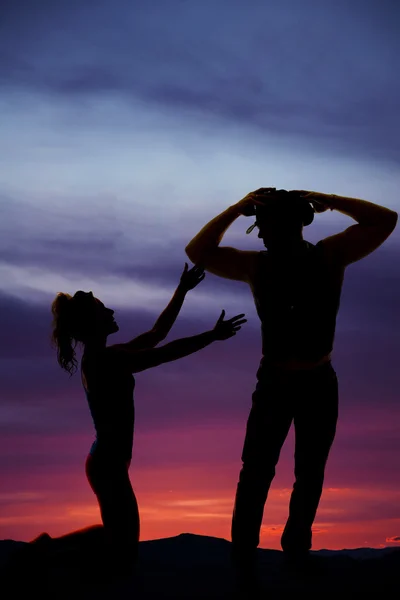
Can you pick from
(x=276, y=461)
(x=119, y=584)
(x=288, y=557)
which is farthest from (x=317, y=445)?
(x=119, y=584)

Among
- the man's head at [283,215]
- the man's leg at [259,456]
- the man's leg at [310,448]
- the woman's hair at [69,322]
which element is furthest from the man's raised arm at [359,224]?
Result: the woman's hair at [69,322]

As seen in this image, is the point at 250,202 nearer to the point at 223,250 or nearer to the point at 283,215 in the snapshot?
the point at 283,215

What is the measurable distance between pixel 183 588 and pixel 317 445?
163 cm

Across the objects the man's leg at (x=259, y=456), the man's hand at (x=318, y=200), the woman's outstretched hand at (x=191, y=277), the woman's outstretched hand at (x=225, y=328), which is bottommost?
the man's leg at (x=259, y=456)

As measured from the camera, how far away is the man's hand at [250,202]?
660 centimetres

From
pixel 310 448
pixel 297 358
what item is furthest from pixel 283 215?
pixel 310 448

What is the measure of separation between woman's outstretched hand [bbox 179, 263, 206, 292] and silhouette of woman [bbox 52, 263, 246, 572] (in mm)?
828

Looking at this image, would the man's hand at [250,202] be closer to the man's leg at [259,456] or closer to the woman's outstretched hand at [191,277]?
the woman's outstretched hand at [191,277]

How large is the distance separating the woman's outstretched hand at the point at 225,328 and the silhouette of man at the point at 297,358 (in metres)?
0.28

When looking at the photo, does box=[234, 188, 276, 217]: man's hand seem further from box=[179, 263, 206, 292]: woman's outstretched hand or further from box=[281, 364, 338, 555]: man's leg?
box=[281, 364, 338, 555]: man's leg

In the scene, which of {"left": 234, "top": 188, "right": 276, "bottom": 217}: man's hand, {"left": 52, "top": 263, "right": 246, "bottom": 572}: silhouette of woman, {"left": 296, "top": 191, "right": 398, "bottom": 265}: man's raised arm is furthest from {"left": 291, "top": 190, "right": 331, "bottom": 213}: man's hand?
{"left": 52, "top": 263, "right": 246, "bottom": 572}: silhouette of woman

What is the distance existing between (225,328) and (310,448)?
128 cm

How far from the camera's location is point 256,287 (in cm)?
657

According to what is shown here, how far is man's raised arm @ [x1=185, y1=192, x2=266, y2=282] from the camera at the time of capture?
6.66m
